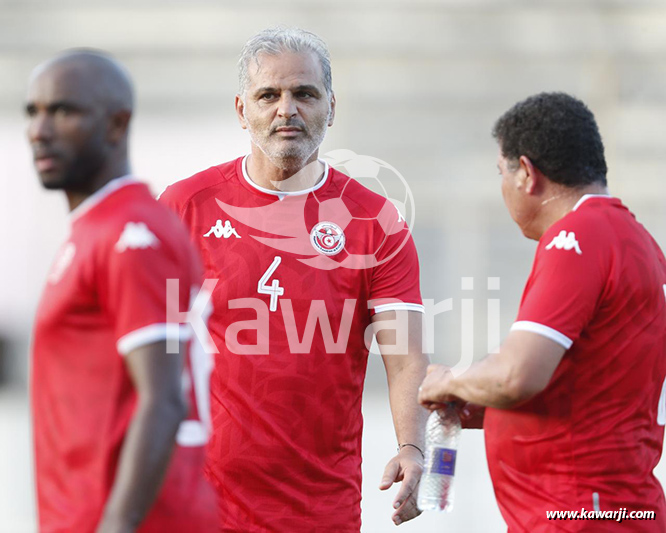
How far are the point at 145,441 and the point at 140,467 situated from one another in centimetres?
5

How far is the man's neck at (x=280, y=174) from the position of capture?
352 centimetres

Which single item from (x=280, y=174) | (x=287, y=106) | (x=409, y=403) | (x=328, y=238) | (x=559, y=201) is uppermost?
(x=287, y=106)

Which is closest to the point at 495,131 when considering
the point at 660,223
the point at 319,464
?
the point at 319,464

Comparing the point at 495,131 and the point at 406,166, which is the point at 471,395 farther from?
the point at 406,166

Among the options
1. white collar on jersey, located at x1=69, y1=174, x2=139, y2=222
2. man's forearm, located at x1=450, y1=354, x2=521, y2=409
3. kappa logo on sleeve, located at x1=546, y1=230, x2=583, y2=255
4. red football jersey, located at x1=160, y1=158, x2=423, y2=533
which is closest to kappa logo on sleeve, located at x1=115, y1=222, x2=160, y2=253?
white collar on jersey, located at x1=69, y1=174, x2=139, y2=222

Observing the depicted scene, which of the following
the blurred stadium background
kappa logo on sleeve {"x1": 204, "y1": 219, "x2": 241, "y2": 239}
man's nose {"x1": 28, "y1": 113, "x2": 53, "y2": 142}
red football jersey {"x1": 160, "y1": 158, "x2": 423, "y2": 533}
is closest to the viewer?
man's nose {"x1": 28, "y1": 113, "x2": 53, "y2": 142}

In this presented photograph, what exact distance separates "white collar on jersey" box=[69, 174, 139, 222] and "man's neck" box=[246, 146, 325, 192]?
1384 millimetres

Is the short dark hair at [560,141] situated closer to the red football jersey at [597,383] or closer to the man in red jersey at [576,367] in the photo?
the man in red jersey at [576,367]

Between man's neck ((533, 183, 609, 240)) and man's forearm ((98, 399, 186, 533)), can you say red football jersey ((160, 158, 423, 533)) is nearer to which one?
man's neck ((533, 183, 609, 240))

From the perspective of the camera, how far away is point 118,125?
7.02 feet

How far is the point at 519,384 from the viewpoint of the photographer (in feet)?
8.46

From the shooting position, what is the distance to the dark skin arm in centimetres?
190

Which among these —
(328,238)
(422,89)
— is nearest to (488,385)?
(328,238)

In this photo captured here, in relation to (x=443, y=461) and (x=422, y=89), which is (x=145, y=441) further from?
(x=422, y=89)
